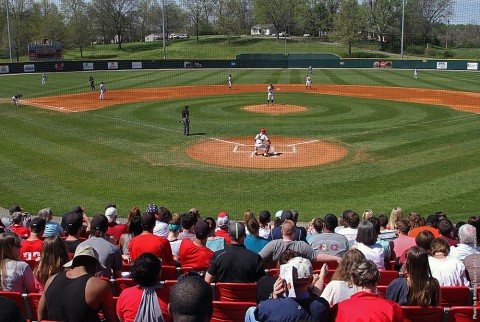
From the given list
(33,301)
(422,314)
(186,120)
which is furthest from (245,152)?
(422,314)

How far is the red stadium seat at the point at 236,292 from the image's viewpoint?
6484mm

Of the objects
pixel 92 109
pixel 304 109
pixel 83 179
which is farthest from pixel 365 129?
pixel 92 109

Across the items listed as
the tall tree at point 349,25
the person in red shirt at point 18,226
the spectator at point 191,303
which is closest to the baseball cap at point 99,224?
the person in red shirt at point 18,226

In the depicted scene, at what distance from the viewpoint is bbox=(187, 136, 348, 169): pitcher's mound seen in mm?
21734

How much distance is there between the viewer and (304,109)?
1446 inches

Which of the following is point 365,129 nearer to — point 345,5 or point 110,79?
point 110,79

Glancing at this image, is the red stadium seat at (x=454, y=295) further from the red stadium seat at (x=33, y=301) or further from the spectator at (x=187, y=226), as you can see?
the red stadium seat at (x=33, y=301)

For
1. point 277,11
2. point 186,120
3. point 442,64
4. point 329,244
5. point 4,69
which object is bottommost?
point 329,244

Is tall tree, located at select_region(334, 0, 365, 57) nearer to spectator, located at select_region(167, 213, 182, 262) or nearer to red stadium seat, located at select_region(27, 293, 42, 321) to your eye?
spectator, located at select_region(167, 213, 182, 262)

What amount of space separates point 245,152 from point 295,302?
1915 centimetres

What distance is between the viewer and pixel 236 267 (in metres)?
6.62

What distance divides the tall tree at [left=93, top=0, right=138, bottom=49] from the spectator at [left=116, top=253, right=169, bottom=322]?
332ft

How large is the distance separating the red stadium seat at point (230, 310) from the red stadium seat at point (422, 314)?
5.51ft

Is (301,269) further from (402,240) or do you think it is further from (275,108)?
(275,108)
